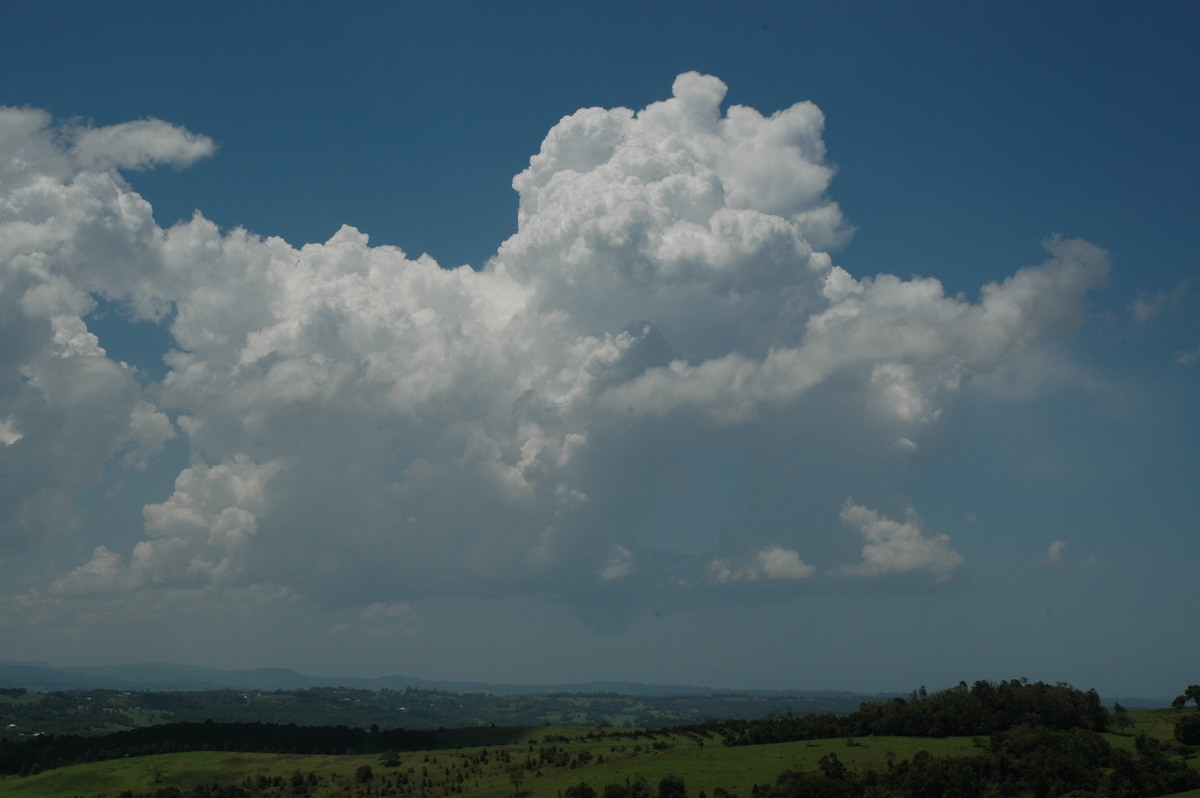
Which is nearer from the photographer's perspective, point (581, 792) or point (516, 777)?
point (581, 792)

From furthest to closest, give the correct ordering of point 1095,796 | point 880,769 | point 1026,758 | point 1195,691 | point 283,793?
point 283,793
point 1195,691
point 880,769
point 1026,758
point 1095,796

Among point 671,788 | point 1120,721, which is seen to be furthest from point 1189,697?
point 671,788

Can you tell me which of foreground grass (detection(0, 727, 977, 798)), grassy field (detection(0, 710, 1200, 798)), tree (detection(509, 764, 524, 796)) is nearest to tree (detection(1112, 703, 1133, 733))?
grassy field (detection(0, 710, 1200, 798))

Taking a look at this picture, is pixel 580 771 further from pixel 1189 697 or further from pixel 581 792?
pixel 1189 697

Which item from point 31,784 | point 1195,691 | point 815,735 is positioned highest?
point 1195,691

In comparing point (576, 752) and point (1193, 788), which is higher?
point (1193, 788)

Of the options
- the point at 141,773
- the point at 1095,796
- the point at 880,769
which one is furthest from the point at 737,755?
the point at 141,773

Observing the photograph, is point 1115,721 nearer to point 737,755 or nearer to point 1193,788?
point 1193,788

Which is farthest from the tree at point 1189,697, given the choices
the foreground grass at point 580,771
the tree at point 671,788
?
the tree at point 671,788

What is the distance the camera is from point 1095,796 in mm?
105188

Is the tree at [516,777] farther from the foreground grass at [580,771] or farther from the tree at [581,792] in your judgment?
the tree at [581,792]

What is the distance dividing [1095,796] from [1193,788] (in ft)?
49.8

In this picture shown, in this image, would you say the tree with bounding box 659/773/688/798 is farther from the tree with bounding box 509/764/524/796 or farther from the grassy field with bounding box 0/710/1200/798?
the tree with bounding box 509/764/524/796

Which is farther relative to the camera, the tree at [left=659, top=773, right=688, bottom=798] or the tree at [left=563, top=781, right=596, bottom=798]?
the tree at [left=563, top=781, right=596, bottom=798]
